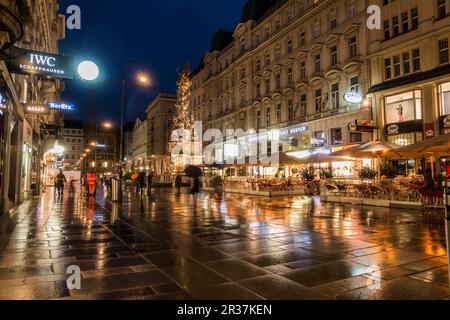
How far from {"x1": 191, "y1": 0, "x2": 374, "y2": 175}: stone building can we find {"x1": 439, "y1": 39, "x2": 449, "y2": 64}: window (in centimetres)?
560

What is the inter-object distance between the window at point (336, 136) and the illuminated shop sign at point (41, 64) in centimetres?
2419

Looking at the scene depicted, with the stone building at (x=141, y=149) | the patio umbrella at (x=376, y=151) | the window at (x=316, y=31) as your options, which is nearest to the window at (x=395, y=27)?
the window at (x=316, y=31)

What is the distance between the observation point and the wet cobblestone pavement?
180 inches

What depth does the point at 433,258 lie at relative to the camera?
20.1 feet

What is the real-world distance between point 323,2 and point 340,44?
176 inches

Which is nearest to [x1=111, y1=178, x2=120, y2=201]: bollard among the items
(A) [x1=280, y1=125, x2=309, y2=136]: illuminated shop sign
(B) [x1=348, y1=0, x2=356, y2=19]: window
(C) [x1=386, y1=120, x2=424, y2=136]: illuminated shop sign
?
(C) [x1=386, y1=120, x2=424, y2=136]: illuminated shop sign

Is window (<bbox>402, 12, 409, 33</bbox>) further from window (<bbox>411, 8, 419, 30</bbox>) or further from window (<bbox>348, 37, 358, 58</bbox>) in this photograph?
window (<bbox>348, 37, 358, 58</bbox>)

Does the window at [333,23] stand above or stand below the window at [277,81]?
above

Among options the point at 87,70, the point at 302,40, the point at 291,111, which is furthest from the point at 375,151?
the point at 302,40

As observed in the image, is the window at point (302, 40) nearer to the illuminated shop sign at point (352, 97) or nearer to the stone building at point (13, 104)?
the illuminated shop sign at point (352, 97)

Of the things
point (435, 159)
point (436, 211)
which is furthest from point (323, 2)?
point (436, 211)

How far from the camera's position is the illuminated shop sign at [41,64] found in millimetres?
10398
